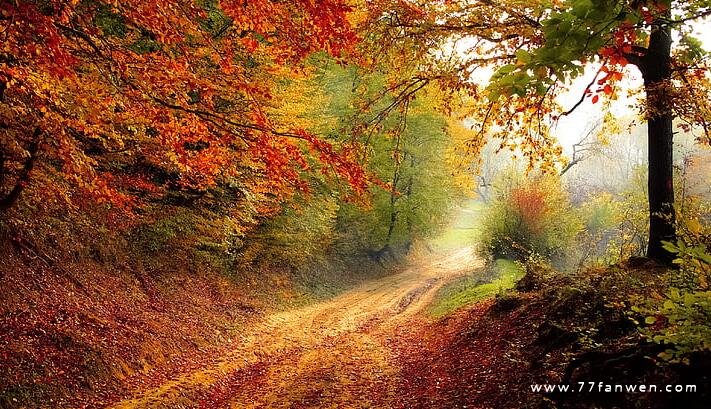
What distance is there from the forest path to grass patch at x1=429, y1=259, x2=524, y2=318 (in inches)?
39.8

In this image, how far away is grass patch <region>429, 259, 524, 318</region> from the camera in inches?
595

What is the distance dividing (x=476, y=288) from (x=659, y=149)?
32.4ft

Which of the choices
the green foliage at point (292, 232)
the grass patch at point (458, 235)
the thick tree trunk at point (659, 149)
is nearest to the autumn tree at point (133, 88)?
the thick tree trunk at point (659, 149)

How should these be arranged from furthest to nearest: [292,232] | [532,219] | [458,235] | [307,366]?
[458,235] → [532,219] → [292,232] → [307,366]

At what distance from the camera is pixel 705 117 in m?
7.29

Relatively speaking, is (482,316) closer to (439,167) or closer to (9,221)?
(9,221)

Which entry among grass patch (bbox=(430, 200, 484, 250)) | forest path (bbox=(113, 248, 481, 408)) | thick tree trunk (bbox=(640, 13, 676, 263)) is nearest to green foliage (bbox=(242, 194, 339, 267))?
forest path (bbox=(113, 248, 481, 408))

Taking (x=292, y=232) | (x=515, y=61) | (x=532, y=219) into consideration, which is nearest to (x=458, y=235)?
(x=532, y=219)

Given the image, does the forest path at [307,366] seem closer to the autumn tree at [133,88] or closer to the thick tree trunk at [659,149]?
the autumn tree at [133,88]

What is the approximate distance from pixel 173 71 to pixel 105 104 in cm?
116

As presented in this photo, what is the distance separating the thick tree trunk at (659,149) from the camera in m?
7.81

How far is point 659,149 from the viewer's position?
827 cm

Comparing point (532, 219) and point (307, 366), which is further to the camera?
point (532, 219)

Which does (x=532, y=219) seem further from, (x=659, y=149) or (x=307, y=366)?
(x=307, y=366)
